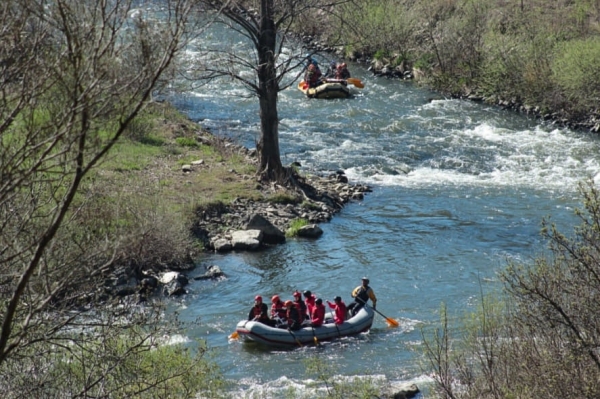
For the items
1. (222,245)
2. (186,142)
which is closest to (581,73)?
(186,142)

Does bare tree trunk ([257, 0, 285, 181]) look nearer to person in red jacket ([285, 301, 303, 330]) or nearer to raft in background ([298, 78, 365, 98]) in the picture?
person in red jacket ([285, 301, 303, 330])

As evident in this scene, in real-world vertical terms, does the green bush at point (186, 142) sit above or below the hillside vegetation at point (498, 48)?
below

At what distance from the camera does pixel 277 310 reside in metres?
15.5

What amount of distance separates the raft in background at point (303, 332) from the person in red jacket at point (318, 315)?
0.08 metres

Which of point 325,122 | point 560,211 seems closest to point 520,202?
point 560,211

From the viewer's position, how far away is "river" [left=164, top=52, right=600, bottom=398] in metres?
14.8

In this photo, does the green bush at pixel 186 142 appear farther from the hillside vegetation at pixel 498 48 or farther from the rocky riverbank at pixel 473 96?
the hillside vegetation at pixel 498 48

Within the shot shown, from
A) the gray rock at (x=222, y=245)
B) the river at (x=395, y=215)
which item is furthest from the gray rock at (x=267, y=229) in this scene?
the gray rock at (x=222, y=245)

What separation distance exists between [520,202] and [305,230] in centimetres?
557

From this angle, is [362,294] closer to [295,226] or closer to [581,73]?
[295,226]

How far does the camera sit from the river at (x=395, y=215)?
1478cm

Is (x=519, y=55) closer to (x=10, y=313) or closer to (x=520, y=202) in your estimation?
(x=520, y=202)

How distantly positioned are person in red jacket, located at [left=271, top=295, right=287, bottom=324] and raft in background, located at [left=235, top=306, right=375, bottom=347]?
21 cm

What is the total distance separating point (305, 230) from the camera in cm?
1956
